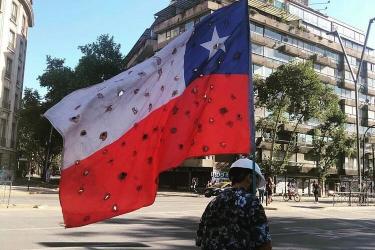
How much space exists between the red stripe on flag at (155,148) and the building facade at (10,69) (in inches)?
1879

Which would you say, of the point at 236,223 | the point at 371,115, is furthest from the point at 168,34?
the point at 236,223

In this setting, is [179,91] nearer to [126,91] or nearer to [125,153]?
[126,91]

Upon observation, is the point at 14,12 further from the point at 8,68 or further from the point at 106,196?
the point at 106,196

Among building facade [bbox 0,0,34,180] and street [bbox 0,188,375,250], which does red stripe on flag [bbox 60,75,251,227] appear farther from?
building facade [bbox 0,0,34,180]

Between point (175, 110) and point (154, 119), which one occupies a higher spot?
point (175, 110)

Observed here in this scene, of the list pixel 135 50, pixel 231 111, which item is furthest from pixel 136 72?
pixel 135 50

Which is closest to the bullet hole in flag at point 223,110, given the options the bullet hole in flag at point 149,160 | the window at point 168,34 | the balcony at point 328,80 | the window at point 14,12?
the bullet hole in flag at point 149,160

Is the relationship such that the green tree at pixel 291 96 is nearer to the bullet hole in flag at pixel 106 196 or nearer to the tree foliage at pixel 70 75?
the tree foliage at pixel 70 75

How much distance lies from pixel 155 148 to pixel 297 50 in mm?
57997

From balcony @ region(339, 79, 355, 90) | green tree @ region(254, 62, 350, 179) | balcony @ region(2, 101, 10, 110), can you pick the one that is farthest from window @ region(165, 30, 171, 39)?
balcony @ region(339, 79, 355, 90)

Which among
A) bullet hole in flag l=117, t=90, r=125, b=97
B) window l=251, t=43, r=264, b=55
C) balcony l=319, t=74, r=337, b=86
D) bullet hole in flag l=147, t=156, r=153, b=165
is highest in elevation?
window l=251, t=43, r=264, b=55

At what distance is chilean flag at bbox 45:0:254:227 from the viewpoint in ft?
15.9

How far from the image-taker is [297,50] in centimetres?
6084

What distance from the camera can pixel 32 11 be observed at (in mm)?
62781
